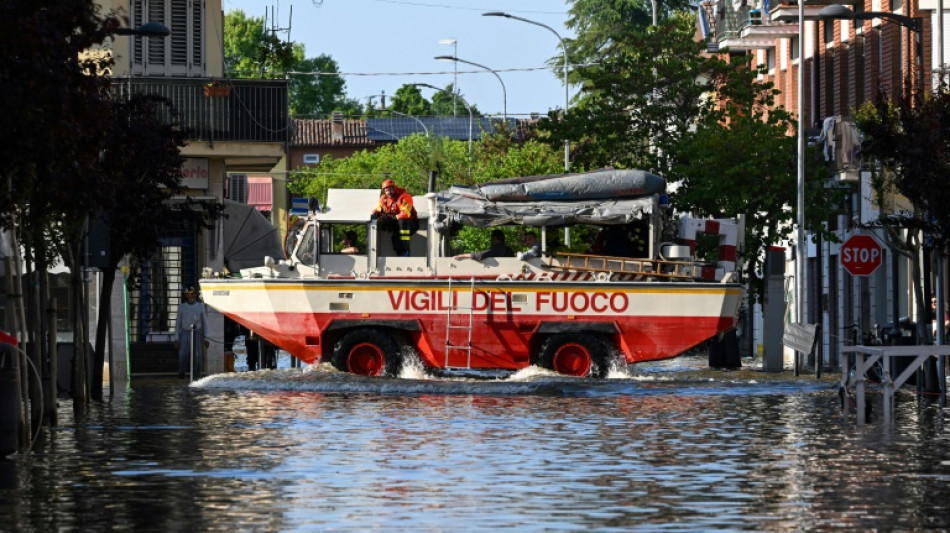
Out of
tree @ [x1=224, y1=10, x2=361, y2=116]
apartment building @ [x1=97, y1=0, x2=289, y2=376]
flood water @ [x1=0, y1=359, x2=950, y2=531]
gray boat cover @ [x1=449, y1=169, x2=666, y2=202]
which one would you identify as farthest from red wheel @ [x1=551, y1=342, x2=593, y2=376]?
tree @ [x1=224, y1=10, x2=361, y2=116]

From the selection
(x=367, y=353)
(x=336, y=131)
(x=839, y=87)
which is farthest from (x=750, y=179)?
(x=336, y=131)

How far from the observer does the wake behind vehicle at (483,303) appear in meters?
36.2

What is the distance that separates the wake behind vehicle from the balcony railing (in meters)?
7.85

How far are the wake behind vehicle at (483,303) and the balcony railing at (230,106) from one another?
7.85m

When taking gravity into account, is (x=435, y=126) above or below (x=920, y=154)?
above

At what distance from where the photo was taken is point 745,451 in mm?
20719

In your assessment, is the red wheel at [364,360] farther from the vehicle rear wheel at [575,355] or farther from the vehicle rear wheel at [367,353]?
the vehicle rear wheel at [575,355]

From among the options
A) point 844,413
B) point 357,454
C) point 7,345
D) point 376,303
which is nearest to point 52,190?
point 7,345

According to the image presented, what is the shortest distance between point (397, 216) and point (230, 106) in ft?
27.6

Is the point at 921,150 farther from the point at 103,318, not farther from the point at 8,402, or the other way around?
the point at 8,402

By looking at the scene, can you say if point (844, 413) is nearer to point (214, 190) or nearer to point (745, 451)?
point (745, 451)

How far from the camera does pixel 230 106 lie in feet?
148

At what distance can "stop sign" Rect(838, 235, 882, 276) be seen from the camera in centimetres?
4012

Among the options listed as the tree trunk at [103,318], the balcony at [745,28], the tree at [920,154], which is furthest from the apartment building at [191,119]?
the balcony at [745,28]
